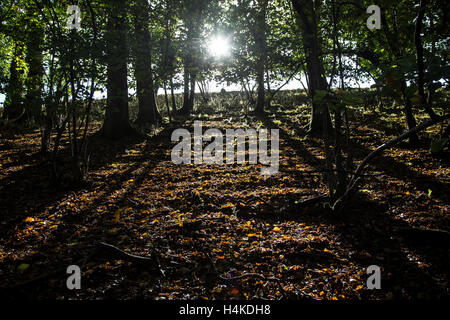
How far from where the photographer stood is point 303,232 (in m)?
3.85

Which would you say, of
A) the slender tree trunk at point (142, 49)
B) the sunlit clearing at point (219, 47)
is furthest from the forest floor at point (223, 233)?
the sunlit clearing at point (219, 47)

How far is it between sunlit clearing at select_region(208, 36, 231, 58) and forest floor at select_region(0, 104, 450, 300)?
2386mm

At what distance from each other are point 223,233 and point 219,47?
9.94 ft

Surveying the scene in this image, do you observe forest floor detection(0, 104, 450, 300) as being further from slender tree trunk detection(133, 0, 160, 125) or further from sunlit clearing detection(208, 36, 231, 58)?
sunlit clearing detection(208, 36, 231, 58)

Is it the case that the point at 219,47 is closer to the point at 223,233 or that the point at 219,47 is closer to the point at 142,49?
the point at 142,49

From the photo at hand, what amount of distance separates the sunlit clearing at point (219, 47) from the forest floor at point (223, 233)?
239cm

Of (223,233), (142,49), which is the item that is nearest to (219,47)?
(142,49)

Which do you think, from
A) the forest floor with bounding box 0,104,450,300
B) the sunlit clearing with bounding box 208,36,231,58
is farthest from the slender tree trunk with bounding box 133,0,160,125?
the forest floor with bounding box 0,104,450,300

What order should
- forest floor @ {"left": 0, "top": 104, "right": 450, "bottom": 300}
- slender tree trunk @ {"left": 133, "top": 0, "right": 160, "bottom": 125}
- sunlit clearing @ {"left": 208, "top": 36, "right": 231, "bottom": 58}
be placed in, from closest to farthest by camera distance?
forest floor @ {"left": 0, "top": 104, "right": 450, "bottom": 300}
sunlit clearing @ {"left": 208, "top": 36, "right": 231, "bottom": 58}
slender tree trunk @ {"left": 133, "top": 0, "right": 160, "bottom": 125}

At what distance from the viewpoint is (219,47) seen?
457cm

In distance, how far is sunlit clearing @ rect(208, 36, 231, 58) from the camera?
409cm
